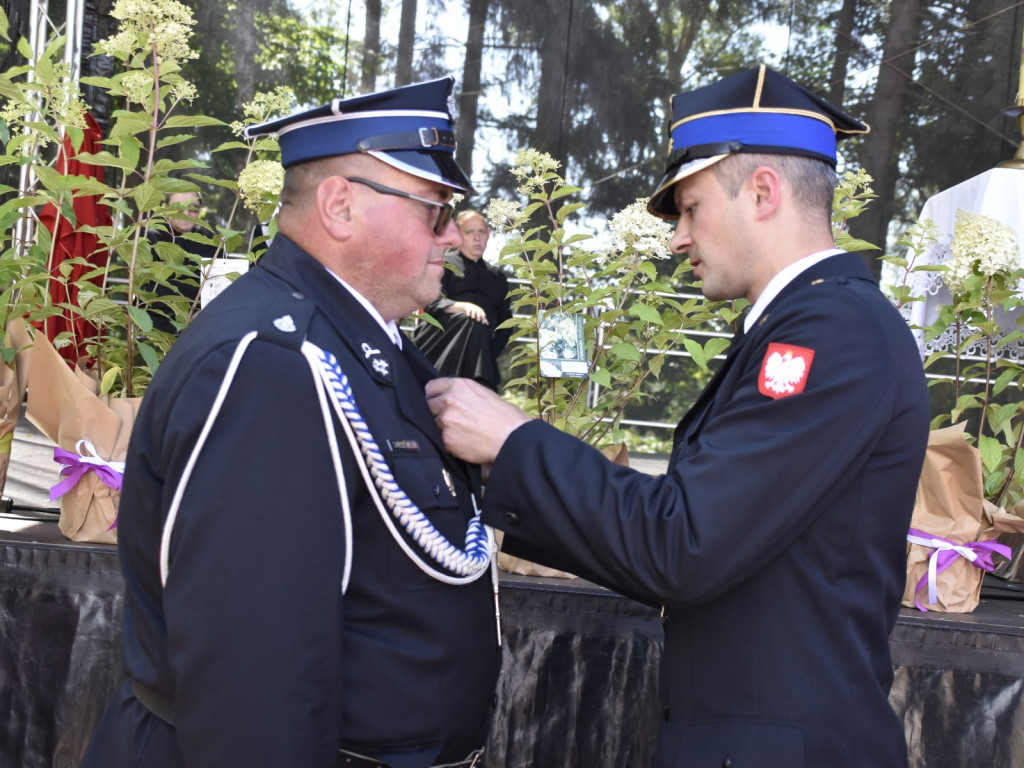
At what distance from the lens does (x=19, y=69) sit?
2.63 metres

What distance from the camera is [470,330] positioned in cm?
663

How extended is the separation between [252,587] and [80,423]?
4.68ft

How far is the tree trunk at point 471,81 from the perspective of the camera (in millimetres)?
7914

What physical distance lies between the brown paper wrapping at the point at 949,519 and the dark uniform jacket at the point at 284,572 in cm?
136

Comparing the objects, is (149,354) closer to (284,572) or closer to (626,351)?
(626,351)

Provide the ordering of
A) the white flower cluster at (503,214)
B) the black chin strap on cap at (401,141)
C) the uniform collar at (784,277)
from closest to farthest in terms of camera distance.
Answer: the black chin strap on cap at (401,141)
the uniform collar at (784,277)
the white flower cluster at (503,214)

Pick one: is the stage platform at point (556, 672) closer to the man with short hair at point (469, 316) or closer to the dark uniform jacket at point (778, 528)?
the dark uniform jacket at point (778, 528)

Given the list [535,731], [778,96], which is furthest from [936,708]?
[778,96]

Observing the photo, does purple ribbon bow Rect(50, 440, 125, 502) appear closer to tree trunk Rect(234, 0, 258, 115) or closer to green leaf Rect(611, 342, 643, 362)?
green leaf Rect(611, 342, 643, 362)

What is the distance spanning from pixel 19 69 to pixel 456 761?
2176 millimetres

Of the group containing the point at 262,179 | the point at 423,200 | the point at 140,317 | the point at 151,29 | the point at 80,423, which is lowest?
the point at 80,423

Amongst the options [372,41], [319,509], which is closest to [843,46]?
[372,41]

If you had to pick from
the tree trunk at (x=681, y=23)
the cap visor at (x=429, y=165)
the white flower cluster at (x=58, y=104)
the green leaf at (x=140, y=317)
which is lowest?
the green leaf at (x=140, y=317)

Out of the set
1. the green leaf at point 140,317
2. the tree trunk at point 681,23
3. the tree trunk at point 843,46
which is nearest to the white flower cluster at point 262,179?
the green leaf at point 140,317
